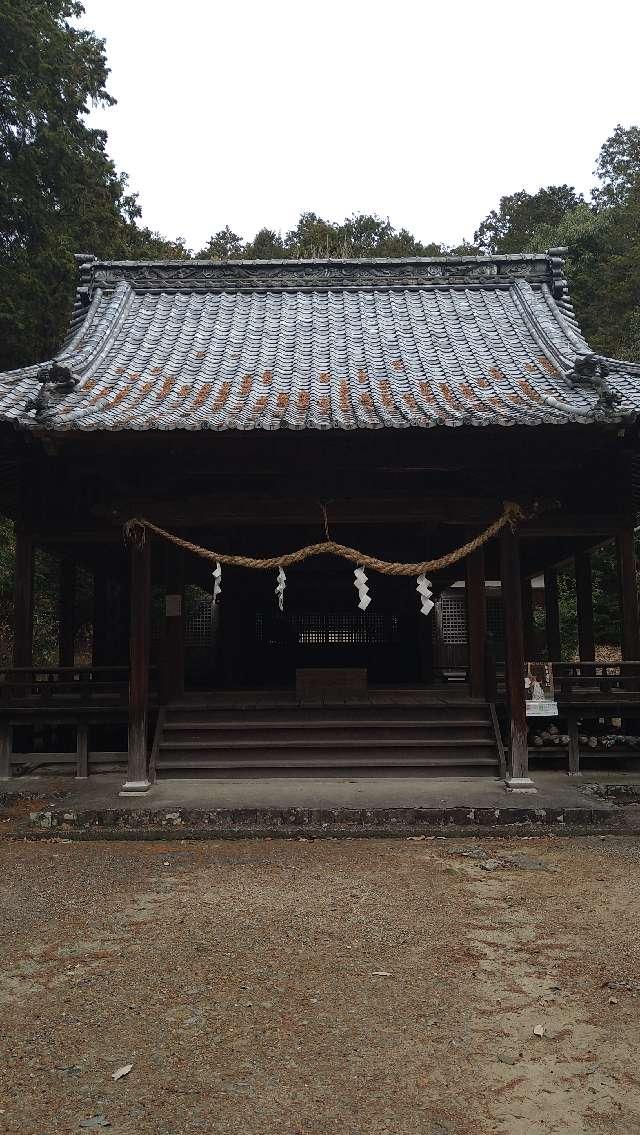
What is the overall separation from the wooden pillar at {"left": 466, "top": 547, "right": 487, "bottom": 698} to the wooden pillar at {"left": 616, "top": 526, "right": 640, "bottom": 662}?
1.74 meters

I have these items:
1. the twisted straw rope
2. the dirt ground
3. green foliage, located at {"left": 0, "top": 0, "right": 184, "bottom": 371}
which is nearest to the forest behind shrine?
green foliage, located at {"left": 0, "top": 0, "right": 184, "bottom": 371}

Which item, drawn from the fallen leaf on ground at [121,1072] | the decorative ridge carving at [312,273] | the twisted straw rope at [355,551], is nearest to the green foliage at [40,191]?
the decorative ridge carving at [312,273]

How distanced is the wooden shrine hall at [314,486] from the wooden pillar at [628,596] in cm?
3

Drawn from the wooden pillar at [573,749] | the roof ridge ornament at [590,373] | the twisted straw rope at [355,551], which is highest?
the roof ridge ornament at [590,373]

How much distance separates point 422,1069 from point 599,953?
5.74 feet

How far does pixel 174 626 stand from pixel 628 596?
19.3 ft

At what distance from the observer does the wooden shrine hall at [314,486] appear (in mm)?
7750

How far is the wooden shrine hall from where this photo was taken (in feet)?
25.4

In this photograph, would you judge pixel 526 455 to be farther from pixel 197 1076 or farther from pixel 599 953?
pixel 197 1076

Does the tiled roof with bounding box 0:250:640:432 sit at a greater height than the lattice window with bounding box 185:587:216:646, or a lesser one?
greater

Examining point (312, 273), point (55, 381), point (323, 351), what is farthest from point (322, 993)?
point (312, 273)

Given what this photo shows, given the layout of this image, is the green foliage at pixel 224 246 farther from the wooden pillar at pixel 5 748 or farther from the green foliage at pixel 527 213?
the wooden pillar at pixel 5 748

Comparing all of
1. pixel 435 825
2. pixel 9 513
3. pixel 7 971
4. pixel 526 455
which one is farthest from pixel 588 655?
pixel 7 971

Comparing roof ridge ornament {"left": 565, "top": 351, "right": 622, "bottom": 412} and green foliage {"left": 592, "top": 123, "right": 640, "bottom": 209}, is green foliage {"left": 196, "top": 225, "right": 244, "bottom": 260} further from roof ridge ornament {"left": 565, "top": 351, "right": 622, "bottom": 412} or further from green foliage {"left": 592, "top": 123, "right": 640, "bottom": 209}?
roof ridge ornament {"left": 565, "top": 351, "right": 622, "bottom": 412}
